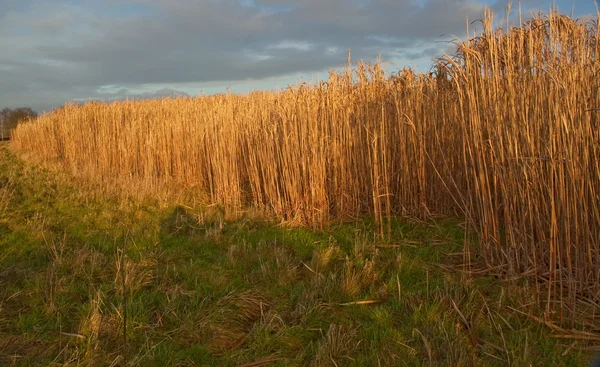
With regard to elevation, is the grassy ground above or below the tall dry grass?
below

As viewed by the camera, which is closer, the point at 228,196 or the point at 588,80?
the point at 588,80

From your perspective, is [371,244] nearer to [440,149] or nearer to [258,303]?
[440,149]

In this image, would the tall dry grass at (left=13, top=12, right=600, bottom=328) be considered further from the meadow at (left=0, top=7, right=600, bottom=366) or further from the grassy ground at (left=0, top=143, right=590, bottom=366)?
the grassy ground at (left=0, top=143, right=590, bottom=366)

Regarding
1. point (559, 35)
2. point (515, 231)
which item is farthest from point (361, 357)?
point (559, 35)

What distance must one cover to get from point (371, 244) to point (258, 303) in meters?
1.30

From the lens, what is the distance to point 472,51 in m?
2.93

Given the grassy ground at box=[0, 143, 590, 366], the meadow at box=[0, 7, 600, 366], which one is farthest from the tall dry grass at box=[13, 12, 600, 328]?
the grassy ground at box=[0, 143, 590, 366]

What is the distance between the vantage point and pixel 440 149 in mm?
3459

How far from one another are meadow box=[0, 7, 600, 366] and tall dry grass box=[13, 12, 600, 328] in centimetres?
2

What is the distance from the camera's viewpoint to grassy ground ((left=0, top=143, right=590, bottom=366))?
7.48ft

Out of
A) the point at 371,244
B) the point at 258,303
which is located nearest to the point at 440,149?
the point at 371,244

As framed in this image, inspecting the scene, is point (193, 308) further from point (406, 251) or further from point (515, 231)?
point (515, 231)

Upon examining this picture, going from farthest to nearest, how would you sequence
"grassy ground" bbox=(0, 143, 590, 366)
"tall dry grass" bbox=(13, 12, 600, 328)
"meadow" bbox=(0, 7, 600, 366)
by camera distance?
"tall dry grass" bbox=(13, 12, 600, 328), "meadow" bbox=(0, 7, 600, 366), "grassy ground" bbox=(0, 143, 590, 366)

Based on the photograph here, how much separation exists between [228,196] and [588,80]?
400 centimetres
